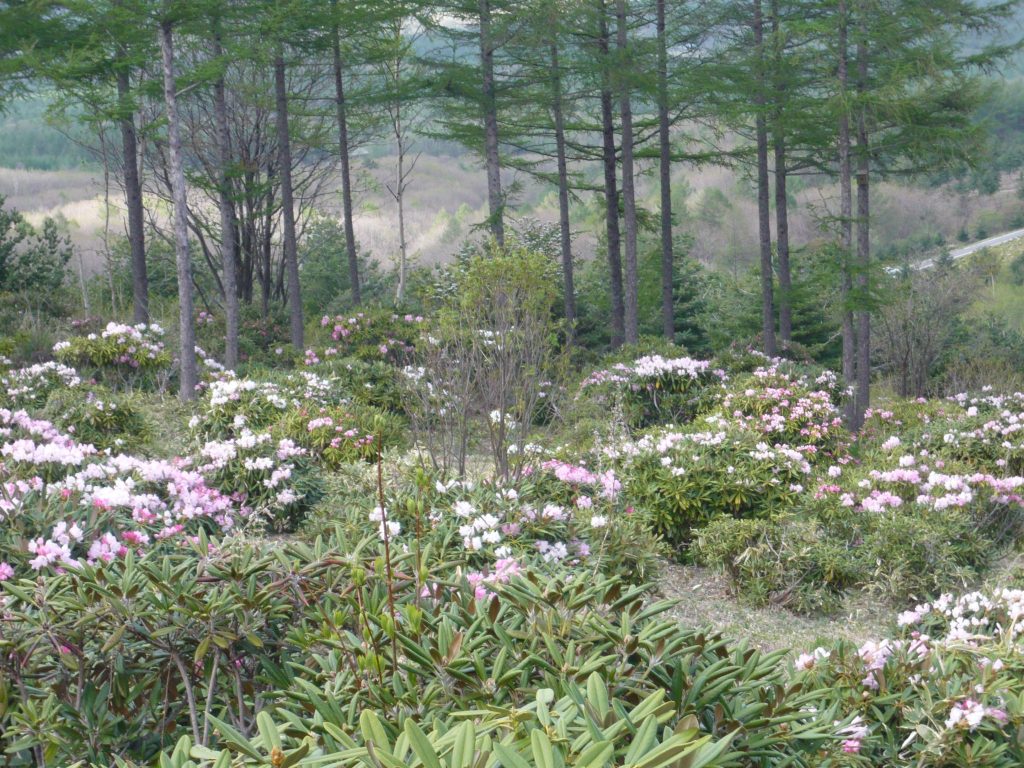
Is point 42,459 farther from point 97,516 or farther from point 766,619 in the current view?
point 766,619

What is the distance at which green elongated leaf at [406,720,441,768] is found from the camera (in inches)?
56.9

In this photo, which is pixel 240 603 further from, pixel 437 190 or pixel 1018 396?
pixel 437 190

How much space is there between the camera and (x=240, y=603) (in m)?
2.52

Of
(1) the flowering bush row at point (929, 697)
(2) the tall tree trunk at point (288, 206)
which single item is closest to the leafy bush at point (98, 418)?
(2) the tall tree trunk at point (288, 206)

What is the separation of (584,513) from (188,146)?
56.5 ft

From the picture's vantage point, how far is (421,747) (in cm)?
146

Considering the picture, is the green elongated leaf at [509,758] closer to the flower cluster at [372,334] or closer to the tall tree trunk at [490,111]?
the flower cluster at [372,334]

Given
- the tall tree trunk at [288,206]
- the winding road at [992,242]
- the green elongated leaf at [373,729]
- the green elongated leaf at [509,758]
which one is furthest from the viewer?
the winding road at [992,242]

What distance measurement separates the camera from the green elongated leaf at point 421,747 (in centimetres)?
145

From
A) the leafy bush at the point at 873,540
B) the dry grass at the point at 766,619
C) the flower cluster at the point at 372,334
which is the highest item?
the flower cluster at the point at 372,334

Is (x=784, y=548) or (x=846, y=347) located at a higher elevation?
(x=846, y=347)

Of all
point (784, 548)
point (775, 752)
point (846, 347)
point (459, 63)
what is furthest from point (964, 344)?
point (775, 752)

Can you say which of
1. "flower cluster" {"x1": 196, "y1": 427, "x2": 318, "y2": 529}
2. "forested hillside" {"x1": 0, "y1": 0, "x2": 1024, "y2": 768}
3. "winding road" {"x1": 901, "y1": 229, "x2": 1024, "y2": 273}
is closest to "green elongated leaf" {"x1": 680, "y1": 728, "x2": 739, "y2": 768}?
"forested hillside" {"x1": 0, "y1": 0, "x2": 1024, "y2": 768}

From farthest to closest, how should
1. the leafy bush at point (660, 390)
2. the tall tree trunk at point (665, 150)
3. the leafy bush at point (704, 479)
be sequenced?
1. the tall tree trunk at point (665, 150)
2. the leafy bush at point (660, 390)
3. the leafy bush at point (704, 479)
